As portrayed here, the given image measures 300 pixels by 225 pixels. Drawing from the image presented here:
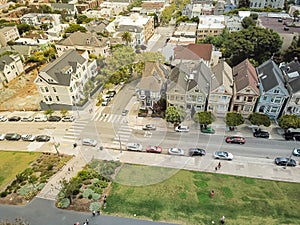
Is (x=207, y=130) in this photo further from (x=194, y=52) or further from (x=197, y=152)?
(x=194, y=52)

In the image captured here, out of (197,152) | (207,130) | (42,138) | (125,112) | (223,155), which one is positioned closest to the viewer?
(223,155)

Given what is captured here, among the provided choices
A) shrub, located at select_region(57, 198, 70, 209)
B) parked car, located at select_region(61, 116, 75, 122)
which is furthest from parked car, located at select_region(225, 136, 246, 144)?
parked car, located at select_region(61, 116, 75, 122)

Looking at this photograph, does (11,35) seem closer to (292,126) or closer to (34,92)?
(34,92)

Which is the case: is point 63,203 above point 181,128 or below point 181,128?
below

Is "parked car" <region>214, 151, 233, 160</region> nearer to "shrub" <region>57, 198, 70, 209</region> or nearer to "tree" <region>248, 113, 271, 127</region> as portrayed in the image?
"tree" <region>248, 113, 271, 127</region>

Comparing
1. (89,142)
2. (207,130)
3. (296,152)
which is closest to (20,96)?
(89,142)

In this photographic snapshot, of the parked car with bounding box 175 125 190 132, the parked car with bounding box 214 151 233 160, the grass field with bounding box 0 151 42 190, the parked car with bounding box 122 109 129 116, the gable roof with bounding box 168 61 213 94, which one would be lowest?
the grass field with bounding box 0 151 42 190
